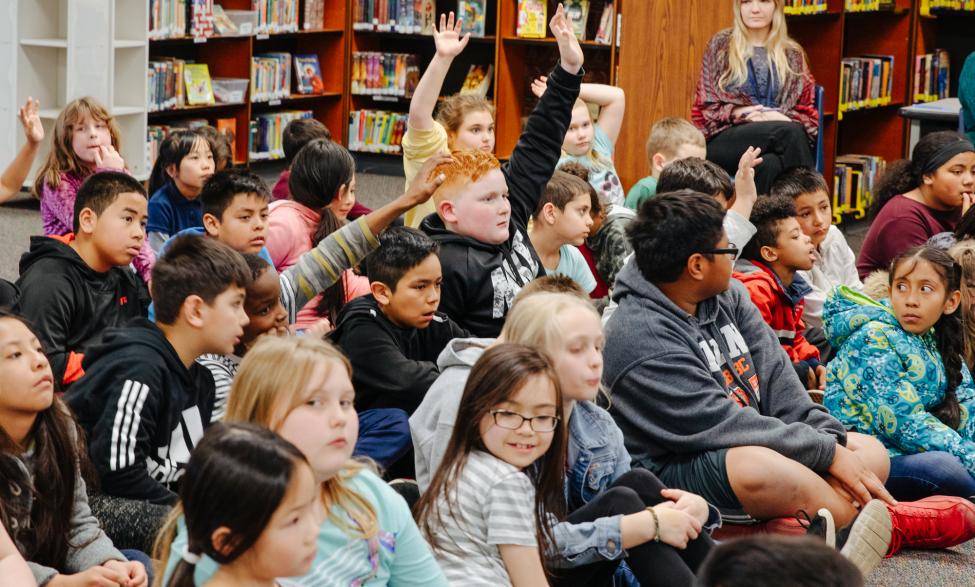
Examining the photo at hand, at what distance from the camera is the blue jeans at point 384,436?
9.59 feet

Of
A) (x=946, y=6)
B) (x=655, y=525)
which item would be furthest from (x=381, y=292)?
(x=946, y=6)

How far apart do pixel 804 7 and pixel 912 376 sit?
4.04 m

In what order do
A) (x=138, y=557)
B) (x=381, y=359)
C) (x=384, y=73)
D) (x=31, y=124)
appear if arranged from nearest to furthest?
(x=138, y=557), (x=381, y=359), (x=31, y=124), (x=384, y=73)

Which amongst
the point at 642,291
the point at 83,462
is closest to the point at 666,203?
the point at 642,291

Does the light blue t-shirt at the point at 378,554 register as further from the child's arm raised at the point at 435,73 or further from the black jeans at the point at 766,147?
the black jeans at the point at 766,147

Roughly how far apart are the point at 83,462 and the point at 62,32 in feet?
17.0

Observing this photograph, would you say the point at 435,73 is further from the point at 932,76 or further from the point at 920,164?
the point at 932,76

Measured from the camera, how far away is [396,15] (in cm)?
858

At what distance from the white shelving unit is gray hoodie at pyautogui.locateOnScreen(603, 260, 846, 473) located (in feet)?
14.3

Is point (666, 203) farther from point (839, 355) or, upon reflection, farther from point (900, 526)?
point (900, 526)

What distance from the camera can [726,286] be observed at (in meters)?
3.11

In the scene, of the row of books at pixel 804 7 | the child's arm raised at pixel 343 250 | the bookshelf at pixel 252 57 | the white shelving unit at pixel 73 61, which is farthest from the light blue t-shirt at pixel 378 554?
the bookshelf at pixel 252 57

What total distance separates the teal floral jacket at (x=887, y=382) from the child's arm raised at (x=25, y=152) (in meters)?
2.49

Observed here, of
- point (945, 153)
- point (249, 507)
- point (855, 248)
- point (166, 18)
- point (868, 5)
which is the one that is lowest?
point (855, 248)
